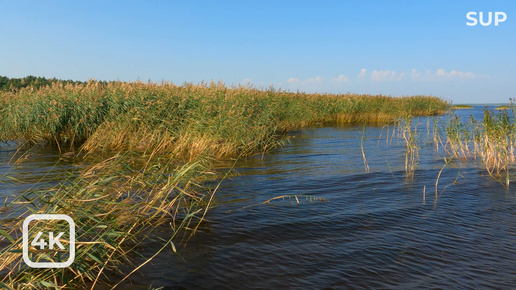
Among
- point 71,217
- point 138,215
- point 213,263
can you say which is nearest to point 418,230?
point 213,263

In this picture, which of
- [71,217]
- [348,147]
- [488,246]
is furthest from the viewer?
[348,147]

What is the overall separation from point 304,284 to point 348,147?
37.8ft

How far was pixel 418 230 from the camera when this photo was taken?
559cm

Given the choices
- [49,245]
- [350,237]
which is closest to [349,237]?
[350,237]

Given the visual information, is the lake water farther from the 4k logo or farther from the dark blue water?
the 4k logo

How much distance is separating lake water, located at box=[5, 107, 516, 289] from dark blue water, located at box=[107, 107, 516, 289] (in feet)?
0.05

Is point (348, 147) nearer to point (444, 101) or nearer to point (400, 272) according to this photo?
point (400, 272)

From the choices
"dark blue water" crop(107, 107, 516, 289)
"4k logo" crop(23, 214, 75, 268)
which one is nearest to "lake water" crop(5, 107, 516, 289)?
"dark blue water" crop(107, 107, 516, 289)

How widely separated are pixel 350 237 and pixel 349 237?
0.6 inches

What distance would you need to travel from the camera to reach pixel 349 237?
17.3ft

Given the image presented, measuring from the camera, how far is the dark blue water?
4094mm

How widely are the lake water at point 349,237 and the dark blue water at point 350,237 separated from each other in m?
0.01

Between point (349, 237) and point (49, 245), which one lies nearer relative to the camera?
point (49, 245)

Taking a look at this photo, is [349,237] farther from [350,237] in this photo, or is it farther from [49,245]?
[49,245]
